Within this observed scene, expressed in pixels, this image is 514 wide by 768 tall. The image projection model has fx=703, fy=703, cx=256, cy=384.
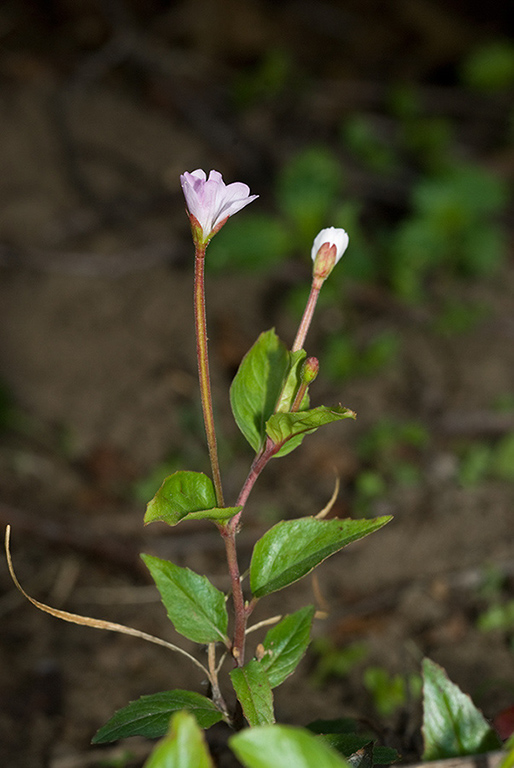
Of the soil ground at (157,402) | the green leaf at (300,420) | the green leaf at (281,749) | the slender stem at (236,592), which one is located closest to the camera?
the green leaf at (281,749)

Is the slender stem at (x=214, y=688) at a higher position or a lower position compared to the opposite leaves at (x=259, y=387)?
lower

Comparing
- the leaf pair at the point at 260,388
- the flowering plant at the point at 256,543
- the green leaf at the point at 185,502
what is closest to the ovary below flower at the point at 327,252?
the flowering plant at the point at 256,543

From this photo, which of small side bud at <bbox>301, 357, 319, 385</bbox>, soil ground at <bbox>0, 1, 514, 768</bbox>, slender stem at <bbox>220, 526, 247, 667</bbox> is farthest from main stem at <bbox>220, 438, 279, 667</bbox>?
soil ground at <bbox>0, 1, 514, 768</bbox>

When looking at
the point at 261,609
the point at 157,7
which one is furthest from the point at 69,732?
the point at 157,7

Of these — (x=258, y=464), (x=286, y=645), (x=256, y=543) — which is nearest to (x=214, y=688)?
(x=286, y=645)

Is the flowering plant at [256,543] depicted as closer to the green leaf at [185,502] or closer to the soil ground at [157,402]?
the green leaf at [185,502]

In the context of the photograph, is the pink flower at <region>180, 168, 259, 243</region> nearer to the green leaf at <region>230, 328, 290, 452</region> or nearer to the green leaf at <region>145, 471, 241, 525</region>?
the green leaf at <region>230, 328, 290, 452</region>
